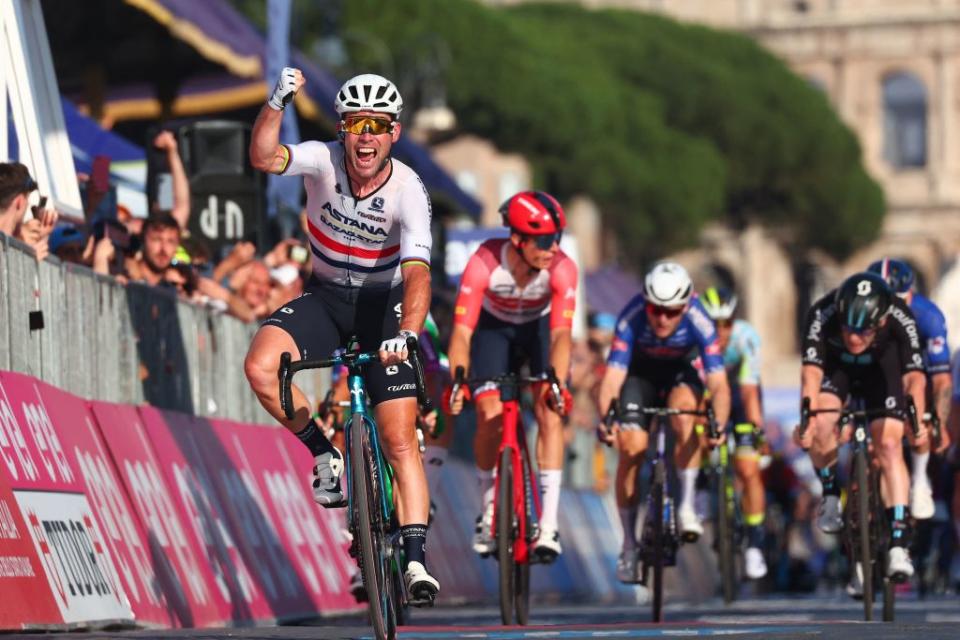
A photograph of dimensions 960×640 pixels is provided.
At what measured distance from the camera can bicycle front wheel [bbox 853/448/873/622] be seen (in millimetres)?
13992

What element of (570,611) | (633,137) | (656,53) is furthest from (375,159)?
(656,53)

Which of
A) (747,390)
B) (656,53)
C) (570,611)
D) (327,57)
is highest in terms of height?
(656,53)

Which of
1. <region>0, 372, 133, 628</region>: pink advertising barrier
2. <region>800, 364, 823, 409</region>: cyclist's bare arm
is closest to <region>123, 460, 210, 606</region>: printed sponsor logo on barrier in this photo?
<region>0, 372, 133, 628</region>: pink advertising barrier

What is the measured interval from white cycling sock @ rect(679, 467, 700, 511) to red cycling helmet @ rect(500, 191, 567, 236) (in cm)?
231

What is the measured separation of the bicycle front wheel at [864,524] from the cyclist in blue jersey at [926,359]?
86 cm

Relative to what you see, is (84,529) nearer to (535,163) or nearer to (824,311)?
(824,311)

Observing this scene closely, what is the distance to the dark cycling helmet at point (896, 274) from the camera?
51.3 ft

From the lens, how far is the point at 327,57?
3719 centimetres

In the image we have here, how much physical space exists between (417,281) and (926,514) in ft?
19.1

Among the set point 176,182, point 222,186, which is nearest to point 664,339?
point 176,182

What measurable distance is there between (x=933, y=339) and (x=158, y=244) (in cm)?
410

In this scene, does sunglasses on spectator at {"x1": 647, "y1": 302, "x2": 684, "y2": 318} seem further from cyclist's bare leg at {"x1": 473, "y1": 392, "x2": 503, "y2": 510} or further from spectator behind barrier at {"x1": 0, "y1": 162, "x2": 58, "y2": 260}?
spectator behind barrier at {"x1": 0, "y1": 162, "x2": 58, "y2": 260}

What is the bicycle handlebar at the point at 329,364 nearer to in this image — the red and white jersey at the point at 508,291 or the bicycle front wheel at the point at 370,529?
the bicycle front wheel at the point at 370,529

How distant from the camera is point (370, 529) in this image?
33.7ft
